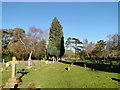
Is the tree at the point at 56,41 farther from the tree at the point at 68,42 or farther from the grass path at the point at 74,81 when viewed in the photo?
the tree at the point at 68,42

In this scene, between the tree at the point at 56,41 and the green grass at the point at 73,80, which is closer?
the green grass at the point at 73,80

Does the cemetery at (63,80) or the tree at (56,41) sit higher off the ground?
the tree at (56,41)

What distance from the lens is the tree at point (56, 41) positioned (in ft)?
139

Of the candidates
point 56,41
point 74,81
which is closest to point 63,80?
point 74,81

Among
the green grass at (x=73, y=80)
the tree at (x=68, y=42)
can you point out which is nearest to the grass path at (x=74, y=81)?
the green grass at (x=73, y=80)

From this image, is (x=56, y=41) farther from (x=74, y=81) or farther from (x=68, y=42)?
(x=68, y=42)

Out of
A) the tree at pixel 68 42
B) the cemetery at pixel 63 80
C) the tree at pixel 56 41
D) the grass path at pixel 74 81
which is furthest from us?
the tree at pixel 68 42

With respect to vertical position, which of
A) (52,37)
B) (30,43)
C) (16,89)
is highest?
(52,37)

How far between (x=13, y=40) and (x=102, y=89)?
166ft

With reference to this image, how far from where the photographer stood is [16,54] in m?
48.7

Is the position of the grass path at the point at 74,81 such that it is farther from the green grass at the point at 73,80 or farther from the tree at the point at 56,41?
the tree at the point at 56,41

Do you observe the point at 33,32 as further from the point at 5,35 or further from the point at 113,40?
the point at 113,40

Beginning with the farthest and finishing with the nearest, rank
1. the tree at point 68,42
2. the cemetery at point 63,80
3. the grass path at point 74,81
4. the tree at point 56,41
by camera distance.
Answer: the tree at point 68,42, the tree at point 56,41, the cemetery at point 63,80, the grass path at point 74,81

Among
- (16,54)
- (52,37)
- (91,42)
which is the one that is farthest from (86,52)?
(16,54)
